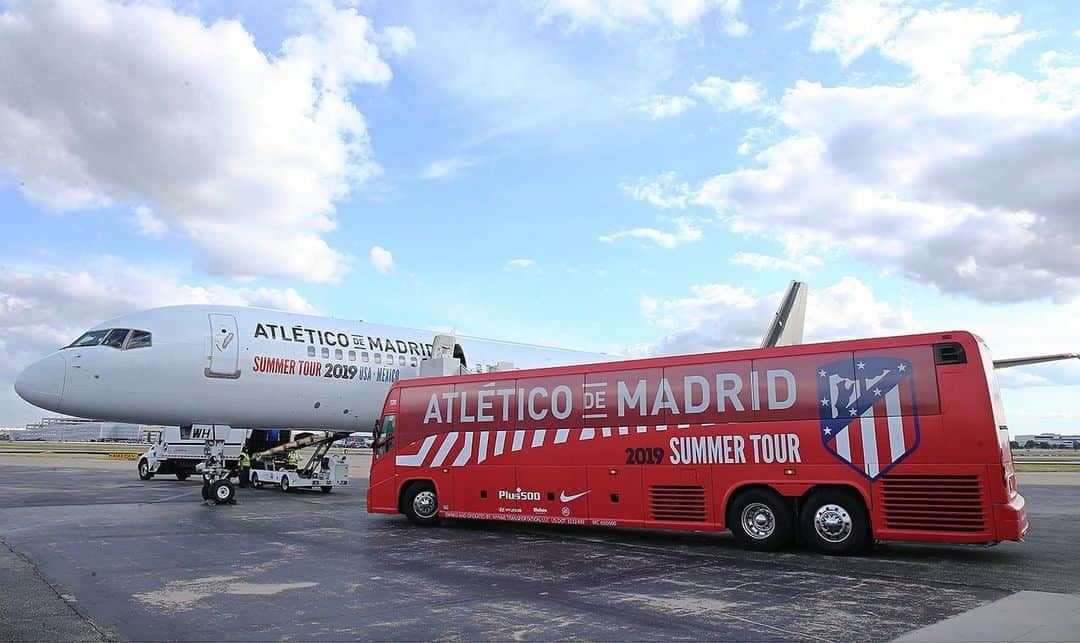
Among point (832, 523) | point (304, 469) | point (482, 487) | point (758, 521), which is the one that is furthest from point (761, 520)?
point (304, 469)

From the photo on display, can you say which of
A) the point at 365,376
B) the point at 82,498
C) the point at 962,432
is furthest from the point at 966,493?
the point at 82,498

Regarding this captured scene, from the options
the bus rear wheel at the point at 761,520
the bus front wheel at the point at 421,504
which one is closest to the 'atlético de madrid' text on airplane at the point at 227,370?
the bus front wheel at the point at 421,504

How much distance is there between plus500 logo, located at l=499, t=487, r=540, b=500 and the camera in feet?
48.4

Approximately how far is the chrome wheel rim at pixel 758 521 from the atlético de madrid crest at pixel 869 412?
4.88 feet

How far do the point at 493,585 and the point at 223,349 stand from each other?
1471cm

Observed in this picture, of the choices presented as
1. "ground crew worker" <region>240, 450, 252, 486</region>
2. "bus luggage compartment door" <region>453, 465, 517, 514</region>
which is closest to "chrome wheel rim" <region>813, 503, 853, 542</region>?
"bus luggage compartment door" <region>453, 465, 517, 514</region>

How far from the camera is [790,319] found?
107ft

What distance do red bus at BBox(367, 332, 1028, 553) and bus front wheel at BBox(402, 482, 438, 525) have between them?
0.03 meters

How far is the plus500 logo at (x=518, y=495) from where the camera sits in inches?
581

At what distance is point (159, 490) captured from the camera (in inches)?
983

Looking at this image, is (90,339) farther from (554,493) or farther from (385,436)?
(554,493)

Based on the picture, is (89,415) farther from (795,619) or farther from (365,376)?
(795,619)

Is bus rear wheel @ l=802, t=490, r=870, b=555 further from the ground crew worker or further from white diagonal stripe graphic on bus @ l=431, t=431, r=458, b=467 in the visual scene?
the ground crew worker

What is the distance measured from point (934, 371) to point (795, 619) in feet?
19.4
